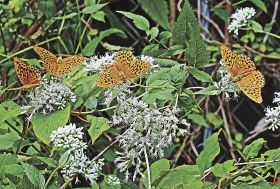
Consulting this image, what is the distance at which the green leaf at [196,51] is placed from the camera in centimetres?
99

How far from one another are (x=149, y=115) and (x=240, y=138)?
1218mm

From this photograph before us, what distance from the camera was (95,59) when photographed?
3.61 ft

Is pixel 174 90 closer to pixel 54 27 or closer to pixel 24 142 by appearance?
pixel 24 142

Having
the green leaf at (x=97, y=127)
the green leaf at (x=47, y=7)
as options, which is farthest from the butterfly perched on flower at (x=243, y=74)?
the green leaf at (x=47, y=7)

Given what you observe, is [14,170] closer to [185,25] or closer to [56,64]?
[56,64]

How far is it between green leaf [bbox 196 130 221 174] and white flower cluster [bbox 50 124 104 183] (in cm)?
16

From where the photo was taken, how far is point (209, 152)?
1.01 metres

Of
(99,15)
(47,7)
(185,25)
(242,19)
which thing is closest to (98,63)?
(185,25)

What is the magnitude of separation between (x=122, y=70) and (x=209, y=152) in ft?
0.61

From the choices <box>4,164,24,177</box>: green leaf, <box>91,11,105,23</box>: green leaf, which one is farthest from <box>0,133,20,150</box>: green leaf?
<box>91,11,105,23</box>: green leaf

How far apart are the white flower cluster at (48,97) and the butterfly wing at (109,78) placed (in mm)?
66

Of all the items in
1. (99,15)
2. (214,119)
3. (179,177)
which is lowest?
(214,119)

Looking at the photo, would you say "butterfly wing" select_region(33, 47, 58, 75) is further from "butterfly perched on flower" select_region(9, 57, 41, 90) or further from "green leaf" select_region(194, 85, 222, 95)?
"green leaf" select_region(194, 85, 222, 95)

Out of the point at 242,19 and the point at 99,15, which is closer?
the point at 242,19
